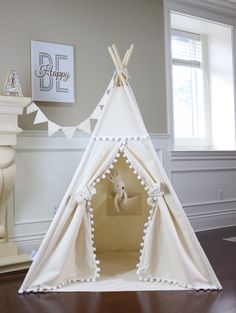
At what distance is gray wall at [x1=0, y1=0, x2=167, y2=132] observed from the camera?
312cm

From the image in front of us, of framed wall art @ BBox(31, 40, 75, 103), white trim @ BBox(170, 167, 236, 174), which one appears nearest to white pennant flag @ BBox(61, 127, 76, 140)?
framed wall art @ BBox(31, 40, 75, 103)

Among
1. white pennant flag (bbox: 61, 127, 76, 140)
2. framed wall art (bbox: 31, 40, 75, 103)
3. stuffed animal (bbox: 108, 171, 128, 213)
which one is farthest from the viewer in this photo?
framed wall art (bbox: 31, 40, 75, 103)

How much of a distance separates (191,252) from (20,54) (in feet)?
6.49

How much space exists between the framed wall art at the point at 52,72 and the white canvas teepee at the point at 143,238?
804 millimetres

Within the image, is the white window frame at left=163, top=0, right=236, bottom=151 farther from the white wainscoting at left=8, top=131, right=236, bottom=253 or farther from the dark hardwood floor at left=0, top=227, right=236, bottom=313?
the dark hardwood floor at left=0, top=227, right=236, bottom=313

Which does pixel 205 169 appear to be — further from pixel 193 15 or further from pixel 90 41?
pixel 90 41

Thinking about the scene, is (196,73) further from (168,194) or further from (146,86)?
(168,194)

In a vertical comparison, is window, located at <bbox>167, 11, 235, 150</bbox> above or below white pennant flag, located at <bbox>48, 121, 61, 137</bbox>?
above

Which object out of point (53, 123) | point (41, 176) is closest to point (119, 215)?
point (41, 176)

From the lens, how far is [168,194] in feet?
7.71

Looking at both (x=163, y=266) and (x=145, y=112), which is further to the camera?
(x=145, y=112)

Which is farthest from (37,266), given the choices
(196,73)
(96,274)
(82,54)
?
(196,73)

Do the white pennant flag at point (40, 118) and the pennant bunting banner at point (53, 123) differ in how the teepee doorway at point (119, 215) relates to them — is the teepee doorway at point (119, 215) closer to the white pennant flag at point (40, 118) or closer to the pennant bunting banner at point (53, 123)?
the pennant bunting banner at point (53, 123)

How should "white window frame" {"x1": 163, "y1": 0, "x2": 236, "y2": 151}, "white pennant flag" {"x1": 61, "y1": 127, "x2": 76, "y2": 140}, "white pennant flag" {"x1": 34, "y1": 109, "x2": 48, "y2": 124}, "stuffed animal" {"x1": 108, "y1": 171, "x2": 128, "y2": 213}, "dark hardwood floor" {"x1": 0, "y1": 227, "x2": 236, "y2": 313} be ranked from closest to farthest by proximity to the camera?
"dark hardwood floor" {"x1": 0, "y1": 227, "x2": 236, "y2": 313}, "stuffed animal" {"x1": 108, "y1": 171, "x2": 128, "y2": 213}, "white pennant flag" {"x1": 34, "y1": 109, "x2": 48, "y2": 124}, "white pennant flag" {"x1": 61, "y1": 127, "x2": 76, "y2": 140}, "white window frame" {"x1": 163, "y1": 0, "x2": 236, "y2": 151}
